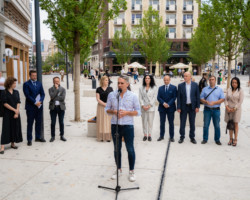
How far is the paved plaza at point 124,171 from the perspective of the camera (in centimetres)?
446

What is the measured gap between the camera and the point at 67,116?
11.3m

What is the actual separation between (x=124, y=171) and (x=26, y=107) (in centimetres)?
325

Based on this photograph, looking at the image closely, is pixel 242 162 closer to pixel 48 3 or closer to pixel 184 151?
pixel 184 151

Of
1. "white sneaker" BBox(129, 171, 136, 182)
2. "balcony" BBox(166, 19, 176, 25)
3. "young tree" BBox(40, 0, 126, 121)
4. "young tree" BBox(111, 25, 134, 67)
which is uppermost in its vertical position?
"balcony" BBox(166, 19, 176, 25)

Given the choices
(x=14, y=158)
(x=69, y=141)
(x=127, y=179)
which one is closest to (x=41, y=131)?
(x=69, y=141)

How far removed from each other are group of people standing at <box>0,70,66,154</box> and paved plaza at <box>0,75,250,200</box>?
310mm

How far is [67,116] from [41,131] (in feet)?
12.5

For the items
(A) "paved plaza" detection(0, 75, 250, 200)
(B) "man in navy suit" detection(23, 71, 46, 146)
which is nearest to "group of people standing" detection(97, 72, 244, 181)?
(A) "paved plaza" detection(0, 75, 250, 200)

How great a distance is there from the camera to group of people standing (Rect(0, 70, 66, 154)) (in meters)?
6.61

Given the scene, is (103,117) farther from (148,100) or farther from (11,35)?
(11,35)

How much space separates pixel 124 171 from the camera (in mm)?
5367

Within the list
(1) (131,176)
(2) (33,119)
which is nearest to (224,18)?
(2) (33,119)

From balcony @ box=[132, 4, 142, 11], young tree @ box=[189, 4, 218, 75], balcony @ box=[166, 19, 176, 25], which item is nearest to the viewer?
young tree @ box=[189, 4, 218, 75]

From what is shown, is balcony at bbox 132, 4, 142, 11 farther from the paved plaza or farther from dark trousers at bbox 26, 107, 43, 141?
dark trousers at bbox 26, 107, 43, 141
